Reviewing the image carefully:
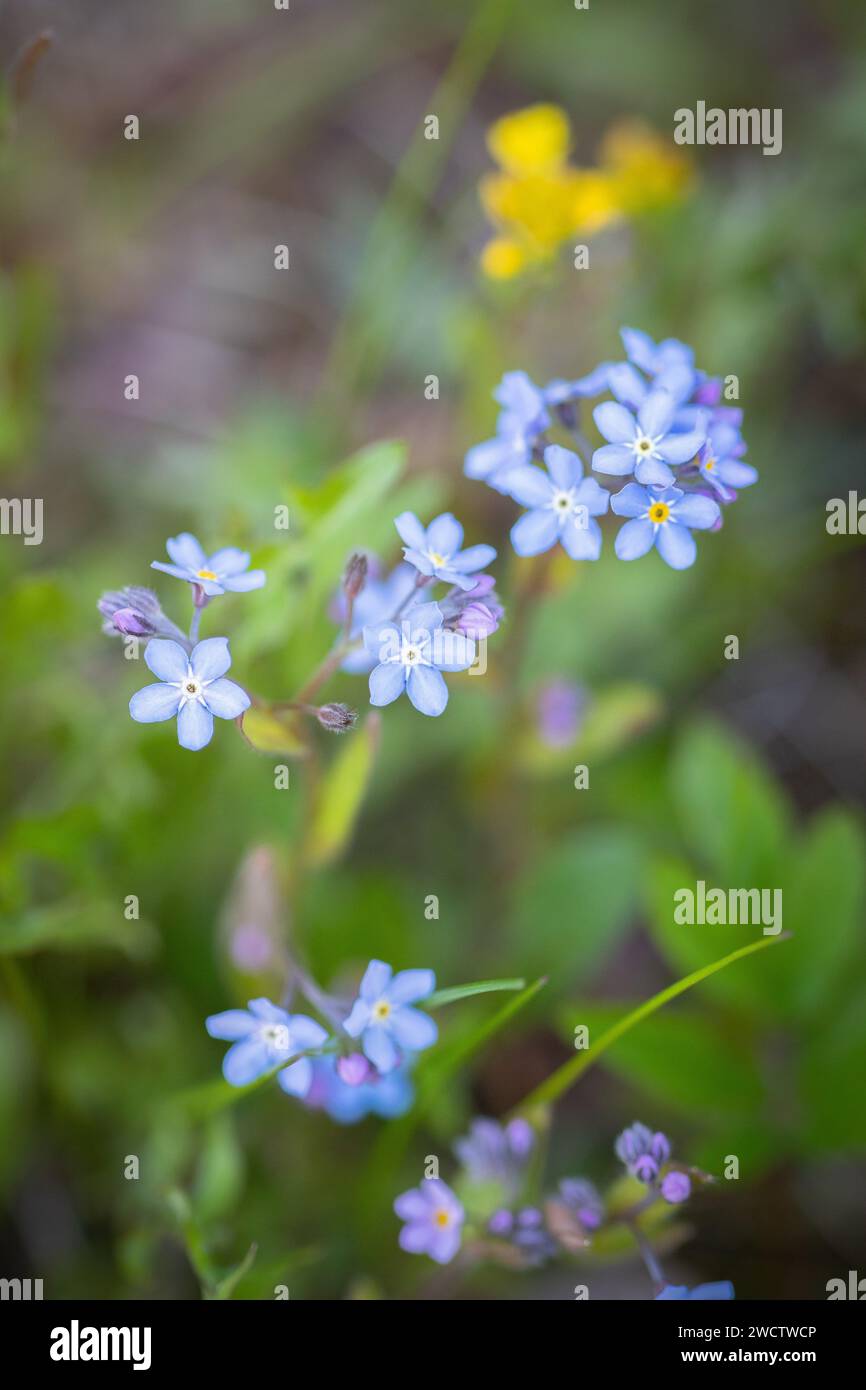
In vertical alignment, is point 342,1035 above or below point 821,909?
below

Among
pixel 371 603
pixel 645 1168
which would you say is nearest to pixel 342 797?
pixel 371 603

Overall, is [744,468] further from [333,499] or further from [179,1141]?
[179,1141]

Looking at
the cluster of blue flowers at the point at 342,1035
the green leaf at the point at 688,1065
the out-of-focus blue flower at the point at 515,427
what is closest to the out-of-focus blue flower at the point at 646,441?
the out-of-focus blue flower at the point at 515,427

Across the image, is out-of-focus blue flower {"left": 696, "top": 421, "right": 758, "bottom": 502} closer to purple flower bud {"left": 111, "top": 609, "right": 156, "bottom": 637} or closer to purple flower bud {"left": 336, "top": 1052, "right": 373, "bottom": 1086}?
purple flower bud {"left": 111, "top": 609, "right": 156, "bottom": 637}

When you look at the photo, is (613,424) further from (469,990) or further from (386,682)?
(469,990)

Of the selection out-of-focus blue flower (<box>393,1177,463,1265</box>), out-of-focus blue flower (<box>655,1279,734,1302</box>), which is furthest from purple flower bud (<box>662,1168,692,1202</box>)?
out-of-focus blue flower (<box>393,1177,463,1265</box>)

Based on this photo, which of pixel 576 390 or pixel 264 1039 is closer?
pixel 264 1039

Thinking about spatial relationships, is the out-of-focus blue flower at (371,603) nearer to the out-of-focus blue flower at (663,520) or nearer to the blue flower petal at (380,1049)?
the out-of-focus blue flower at (663,520)
